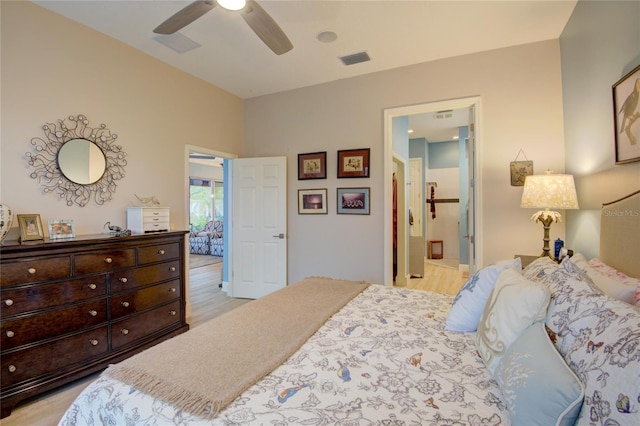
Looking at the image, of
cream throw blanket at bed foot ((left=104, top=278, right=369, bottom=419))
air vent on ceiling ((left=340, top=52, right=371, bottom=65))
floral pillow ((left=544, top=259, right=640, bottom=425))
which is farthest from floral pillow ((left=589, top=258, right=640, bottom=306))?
air vent on ceiling ((left=340, top=52, right=371, bottom=65))

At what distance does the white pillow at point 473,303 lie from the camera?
1.47m

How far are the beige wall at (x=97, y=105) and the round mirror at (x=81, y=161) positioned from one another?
200 millimetres

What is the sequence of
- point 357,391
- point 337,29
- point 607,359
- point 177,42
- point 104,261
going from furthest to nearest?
1. point 177,42
2. point 337,29
3. point 104,261
4. point 357,391
5. point 607,359

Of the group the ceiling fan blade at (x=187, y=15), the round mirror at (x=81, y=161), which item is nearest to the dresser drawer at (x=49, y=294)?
the round mirror at (x=81, y=161)

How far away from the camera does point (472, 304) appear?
4.89 ft

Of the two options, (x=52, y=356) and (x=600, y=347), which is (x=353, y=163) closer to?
(x=600, y=347)

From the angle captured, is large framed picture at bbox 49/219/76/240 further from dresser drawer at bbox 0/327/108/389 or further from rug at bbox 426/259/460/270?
rug at bbox 426/259/460/270

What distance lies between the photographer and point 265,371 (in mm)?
1093

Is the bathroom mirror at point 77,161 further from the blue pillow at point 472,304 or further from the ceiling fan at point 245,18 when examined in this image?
the blue pillow at point 472,304

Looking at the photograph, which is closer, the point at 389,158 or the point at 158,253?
the point at 158,253

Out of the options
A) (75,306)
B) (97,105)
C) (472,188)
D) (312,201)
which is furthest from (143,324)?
(472,188)

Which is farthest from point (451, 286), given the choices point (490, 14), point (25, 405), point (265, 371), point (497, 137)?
point (25, 405)

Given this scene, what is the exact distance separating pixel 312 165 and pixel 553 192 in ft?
8.46

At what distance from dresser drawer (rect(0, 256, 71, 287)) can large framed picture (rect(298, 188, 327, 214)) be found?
2.48 metres
